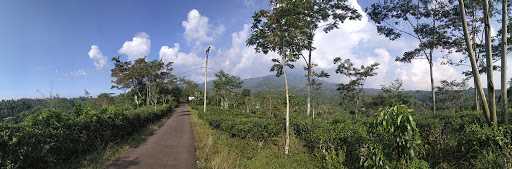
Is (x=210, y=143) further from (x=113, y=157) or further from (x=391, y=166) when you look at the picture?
(x=391, y=166)

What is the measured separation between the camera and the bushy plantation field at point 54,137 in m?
8.41

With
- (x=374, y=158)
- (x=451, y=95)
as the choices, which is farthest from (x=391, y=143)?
(x=451, y=95)

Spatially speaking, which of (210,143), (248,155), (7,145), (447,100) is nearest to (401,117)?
(248,155)

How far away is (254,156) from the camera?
13.0 meters

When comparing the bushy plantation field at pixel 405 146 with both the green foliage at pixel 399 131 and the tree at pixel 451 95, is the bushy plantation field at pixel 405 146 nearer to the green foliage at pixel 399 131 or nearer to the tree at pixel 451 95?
the green foliage at pixel 399 131

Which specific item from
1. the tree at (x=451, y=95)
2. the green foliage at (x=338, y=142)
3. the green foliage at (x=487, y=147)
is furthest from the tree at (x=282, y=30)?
the tree at (x=451, y=95)

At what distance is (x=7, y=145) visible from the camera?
26.9 ft

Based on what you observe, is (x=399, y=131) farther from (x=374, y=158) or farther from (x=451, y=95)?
(x=451, y=95)

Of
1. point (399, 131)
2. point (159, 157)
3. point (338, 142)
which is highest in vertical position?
point (399, 131)

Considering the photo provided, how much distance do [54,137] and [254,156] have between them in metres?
6.33

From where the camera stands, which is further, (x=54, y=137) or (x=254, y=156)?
(x=254, y=156)

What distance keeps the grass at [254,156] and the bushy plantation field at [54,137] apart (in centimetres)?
410

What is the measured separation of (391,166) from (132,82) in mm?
56523

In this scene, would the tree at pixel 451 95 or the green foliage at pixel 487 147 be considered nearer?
the green foliage at pixel 487 147
